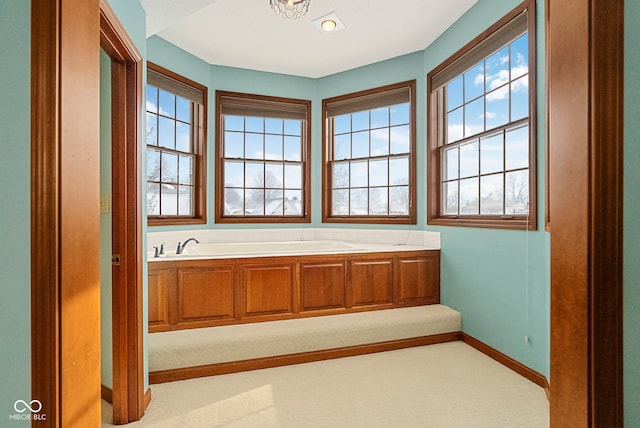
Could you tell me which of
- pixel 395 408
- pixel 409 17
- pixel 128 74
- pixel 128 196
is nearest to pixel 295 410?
pixel 395 408

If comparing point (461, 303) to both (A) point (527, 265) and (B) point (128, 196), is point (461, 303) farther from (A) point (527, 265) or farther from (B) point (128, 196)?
(B) point (128, 196)

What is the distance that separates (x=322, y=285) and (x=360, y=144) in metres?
1.99

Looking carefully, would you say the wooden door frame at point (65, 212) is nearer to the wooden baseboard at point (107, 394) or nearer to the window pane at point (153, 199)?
the wooden baseboard at point (107, 394)

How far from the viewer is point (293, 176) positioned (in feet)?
15.0

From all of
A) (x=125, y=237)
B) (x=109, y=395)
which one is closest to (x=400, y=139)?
(x=125, y=237)

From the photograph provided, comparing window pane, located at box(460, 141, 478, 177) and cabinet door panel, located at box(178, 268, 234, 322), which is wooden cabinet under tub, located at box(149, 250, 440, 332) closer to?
cabinet door panel, located at box(178, 268, 234, 322)

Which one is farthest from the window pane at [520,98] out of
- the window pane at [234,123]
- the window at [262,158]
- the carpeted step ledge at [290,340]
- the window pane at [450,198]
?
the window pane at [234,123]

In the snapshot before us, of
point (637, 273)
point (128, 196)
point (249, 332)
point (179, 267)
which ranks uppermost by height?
point (128, 196)

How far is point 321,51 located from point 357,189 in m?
1.65

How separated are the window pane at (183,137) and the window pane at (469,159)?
290cm

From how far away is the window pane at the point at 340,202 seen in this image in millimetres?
4477

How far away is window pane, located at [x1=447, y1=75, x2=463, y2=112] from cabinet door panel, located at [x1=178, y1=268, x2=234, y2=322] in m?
2.67

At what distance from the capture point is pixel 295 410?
6.76ft
